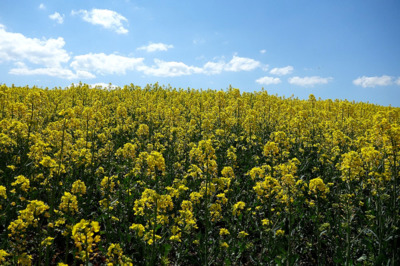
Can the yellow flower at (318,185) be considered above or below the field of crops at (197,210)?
above

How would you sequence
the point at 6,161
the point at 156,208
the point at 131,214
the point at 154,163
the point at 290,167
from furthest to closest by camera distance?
the point at 6,161
the point at 131,214
the point at 290,167
the point at 154,163
the point at 156,208

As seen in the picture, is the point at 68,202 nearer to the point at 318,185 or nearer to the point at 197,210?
the point at 197,210

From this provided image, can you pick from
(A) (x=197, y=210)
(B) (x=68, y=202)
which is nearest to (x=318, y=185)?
(A) (x=197, y=210)

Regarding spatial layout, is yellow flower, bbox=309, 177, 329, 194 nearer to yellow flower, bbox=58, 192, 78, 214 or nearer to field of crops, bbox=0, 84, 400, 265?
field of crops, bbox=0, 84, 400, 265

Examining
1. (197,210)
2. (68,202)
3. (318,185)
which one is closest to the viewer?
(68,202)

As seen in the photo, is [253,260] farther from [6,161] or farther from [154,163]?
[6,161]

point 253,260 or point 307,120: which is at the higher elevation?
point 307,120

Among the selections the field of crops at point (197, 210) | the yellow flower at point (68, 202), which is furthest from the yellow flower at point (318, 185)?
the yellow flower at point (68, 202)

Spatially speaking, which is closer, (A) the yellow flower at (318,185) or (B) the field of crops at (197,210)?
(B) the field of crops at (197,210)

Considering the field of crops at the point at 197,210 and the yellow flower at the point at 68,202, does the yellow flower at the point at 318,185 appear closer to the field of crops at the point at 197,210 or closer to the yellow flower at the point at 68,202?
the field of crops at the point at 197,210

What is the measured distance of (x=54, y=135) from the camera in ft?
25.9

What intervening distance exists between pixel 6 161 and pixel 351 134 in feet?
43.5

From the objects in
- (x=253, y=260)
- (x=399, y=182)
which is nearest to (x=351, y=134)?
(x=399, y=182)

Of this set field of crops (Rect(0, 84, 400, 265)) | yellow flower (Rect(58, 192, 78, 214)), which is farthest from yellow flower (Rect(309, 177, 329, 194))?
yellow flower (Rect(58, 192, 78, 214))
